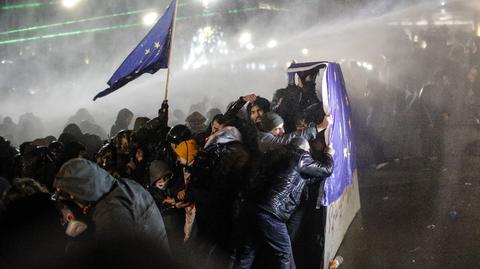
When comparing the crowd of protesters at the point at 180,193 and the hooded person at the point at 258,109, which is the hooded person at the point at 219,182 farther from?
the hooded person at the point at 258,109

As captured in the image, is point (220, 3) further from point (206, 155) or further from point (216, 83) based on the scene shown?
point (206, 155)

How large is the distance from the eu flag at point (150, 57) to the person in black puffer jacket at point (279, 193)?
2323 mm

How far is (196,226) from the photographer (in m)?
4.82

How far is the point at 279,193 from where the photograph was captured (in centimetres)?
399

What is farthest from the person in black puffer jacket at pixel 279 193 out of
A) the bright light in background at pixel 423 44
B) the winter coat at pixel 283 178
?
the bright light in background at pixel 423 44

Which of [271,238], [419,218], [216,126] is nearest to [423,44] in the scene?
[419,218]

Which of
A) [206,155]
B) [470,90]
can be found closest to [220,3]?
[470,90]

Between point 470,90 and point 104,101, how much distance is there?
14.4 metres

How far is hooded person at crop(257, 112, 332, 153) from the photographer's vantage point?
14.7 ft

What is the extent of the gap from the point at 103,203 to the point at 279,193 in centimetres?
161

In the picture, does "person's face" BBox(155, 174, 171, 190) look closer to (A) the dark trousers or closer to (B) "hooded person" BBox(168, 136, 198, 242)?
(B) "hooded person" BBox(168, 136, 198, 242)

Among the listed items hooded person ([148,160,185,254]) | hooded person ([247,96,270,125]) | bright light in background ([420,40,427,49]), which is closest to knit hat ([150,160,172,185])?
hooded person ([148,160,185,254])

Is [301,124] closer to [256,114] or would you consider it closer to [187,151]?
[256,114]

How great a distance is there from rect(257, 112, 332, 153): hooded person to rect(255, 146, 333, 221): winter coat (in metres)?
0.35
